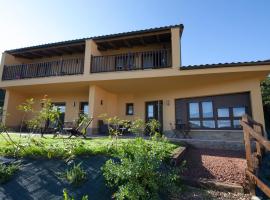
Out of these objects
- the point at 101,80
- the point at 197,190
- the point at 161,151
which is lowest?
the point at 197,190

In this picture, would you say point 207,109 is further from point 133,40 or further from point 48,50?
point 48,50

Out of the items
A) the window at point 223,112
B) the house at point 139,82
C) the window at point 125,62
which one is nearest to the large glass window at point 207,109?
the house at point 139,82

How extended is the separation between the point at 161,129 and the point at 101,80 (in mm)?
4565

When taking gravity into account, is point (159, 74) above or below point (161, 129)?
above

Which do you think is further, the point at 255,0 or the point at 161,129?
the point at 161,129

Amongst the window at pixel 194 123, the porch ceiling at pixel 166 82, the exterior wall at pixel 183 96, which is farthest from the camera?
the window at pixel 194 123

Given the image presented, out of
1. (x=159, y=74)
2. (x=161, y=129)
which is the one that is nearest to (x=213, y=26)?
(x=159, y=74)

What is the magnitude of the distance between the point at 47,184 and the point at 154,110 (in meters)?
9.10

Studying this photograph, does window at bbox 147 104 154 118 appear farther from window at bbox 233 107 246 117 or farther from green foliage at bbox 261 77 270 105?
green foliage at bbox 261 77 270 105

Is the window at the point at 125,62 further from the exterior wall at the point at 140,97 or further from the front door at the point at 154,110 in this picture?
the front door at the point at 154,110

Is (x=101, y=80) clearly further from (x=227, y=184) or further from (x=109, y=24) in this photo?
(x=227, y=184)

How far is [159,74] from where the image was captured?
382 inches

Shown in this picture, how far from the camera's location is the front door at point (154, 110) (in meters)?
11.9

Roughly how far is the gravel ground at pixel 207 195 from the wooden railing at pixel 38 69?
34.9ft
